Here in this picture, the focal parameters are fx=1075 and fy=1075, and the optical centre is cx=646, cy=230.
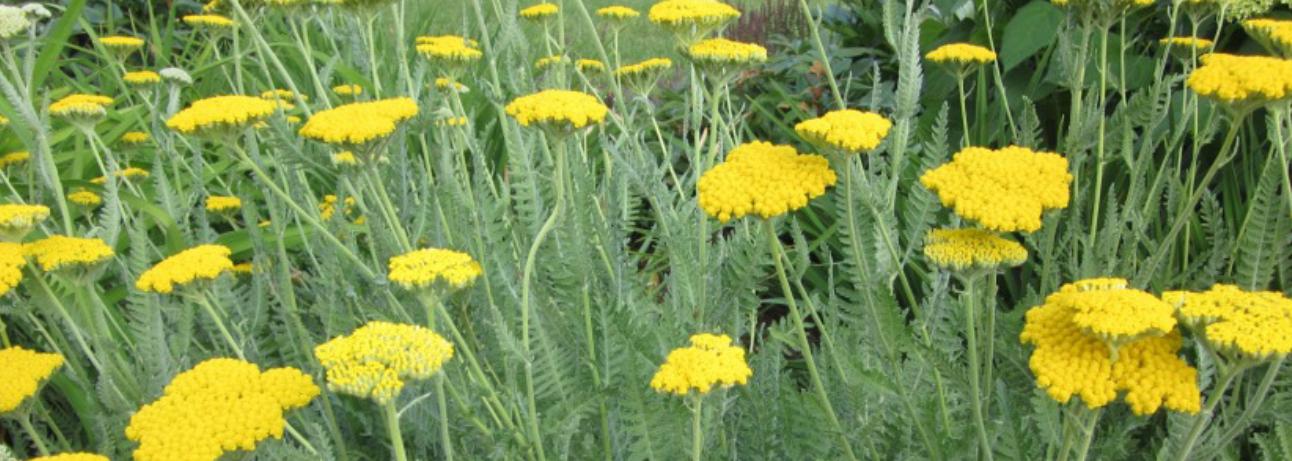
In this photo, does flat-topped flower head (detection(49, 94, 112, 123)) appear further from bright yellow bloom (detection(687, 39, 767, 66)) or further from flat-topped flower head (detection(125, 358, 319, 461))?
bright yellow bloom (detection(687, 39, 767, 66))

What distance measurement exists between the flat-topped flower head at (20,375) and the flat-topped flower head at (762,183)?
81 cm

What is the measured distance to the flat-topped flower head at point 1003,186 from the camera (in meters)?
0.95

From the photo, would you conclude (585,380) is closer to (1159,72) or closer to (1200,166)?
(1159,72)

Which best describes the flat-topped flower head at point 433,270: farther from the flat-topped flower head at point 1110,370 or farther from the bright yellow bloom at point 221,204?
the bright yellow bloom at point 221,204

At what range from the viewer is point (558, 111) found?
1193mm

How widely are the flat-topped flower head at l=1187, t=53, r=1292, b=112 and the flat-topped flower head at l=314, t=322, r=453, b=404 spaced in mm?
769

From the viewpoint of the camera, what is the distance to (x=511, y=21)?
5.24ft

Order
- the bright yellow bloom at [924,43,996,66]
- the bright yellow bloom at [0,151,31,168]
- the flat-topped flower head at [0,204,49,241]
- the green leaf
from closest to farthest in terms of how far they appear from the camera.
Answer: the flat-topped flower head at [0,204,49,241], the bright yellow bloom at [924,43,996,66], the bright yellow bloom at [0,151,31,168], the green leaf

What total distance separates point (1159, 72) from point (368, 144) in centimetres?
106

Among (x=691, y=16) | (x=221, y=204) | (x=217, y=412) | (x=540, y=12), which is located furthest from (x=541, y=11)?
(x=217, y=412)

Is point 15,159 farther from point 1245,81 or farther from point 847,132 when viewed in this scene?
point 1245,81

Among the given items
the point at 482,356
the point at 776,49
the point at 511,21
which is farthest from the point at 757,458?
the point at 776,49

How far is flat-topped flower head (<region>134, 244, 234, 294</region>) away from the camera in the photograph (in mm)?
1223

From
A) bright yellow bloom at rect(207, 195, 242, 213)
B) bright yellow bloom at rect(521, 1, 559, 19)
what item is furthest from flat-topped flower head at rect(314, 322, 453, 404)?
bright yellow bloom at rect(207, 195, 242, 213)
